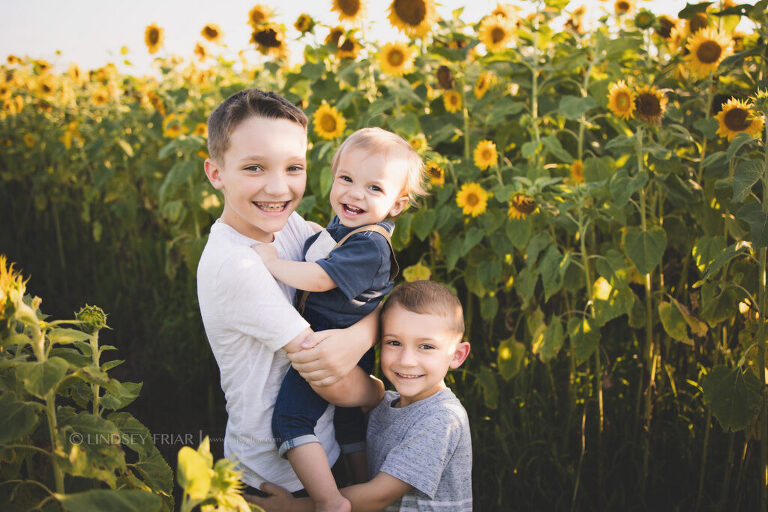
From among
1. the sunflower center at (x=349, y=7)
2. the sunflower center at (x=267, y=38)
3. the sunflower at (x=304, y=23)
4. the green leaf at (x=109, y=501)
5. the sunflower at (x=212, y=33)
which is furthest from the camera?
the sunflower at (x=212, y=33)

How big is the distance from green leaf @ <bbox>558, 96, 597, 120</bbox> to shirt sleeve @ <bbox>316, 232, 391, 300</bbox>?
1.16 metres

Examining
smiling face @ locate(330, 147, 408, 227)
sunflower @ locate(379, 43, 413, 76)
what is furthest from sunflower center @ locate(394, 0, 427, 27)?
smiling face @ locate(330, 147, 408, 227)

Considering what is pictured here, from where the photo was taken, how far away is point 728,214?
7.38 ft

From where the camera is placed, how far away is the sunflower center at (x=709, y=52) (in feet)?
8.13

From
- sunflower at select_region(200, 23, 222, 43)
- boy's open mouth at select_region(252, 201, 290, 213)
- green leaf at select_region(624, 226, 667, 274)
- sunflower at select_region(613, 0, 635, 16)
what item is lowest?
boy's open mouth at select_region(252, 201, 290, 213)

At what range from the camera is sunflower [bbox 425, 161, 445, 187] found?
2535 mm

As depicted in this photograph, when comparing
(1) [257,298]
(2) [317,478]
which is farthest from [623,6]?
(2) [317,478]

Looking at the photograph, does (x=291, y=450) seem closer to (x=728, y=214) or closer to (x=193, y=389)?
(x=728, y=214)

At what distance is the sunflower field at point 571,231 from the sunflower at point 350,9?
1 centimetres

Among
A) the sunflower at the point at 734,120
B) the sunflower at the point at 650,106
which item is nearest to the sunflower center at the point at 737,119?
the sunflower at the point at 734,120

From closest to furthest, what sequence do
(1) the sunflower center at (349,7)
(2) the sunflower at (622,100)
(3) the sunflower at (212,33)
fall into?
(2) the sunflower at (622,100), (1) the sunflower center at (349,7), (3) the sunflower at (212,33)

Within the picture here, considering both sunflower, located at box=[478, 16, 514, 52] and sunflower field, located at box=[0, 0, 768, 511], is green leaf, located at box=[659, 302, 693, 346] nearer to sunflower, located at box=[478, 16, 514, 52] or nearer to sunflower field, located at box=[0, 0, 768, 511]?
sunflower field, located at box=[0, 0, 768, 511]

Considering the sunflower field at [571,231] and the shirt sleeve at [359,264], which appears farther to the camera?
the sunflower field at [571,231]

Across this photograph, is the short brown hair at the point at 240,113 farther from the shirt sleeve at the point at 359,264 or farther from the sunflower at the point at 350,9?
the sunflower at the point at 350,9
